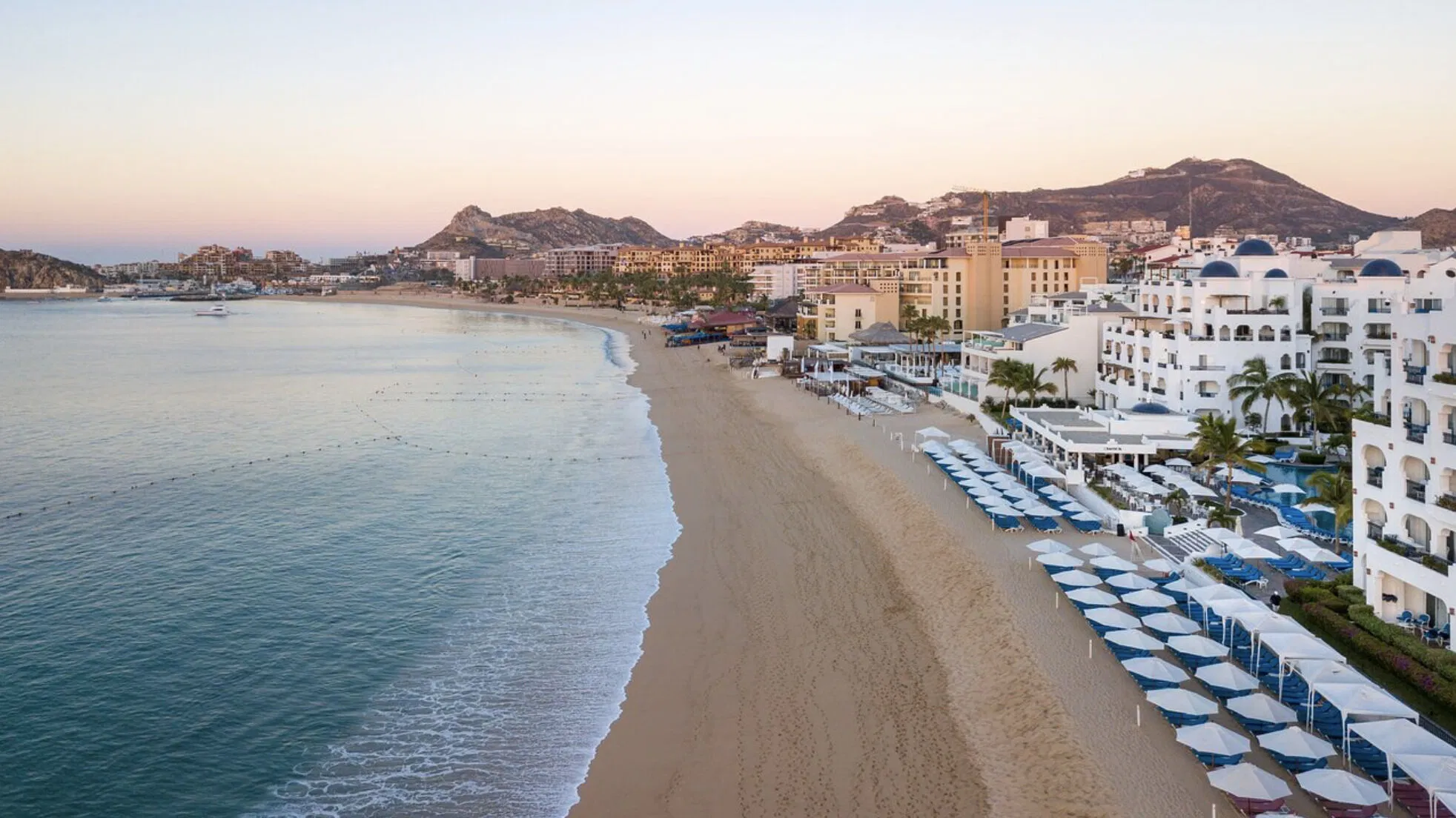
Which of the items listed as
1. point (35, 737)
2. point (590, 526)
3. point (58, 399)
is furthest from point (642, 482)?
point (58, 399)

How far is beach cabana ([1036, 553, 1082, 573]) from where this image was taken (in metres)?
21.2

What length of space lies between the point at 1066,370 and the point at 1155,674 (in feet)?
97.5

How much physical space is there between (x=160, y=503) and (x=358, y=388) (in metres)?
32.0

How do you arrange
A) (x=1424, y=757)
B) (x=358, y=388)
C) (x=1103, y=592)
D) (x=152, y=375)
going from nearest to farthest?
(x=1424, y=757)
(x=1103, y=592)
(x=358, y=388)
(x=152, y=375)

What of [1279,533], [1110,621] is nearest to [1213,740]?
[1110,621]

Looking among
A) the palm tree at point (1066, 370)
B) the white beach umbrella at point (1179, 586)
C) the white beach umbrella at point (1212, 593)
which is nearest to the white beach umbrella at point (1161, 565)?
the white beach umbrella at point (1179, 586)

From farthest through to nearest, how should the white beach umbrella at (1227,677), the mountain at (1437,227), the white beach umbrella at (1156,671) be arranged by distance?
the mountain at (1437,227), the white beach umbrella at (1156,671), the white beach umbrella at (1227,677)

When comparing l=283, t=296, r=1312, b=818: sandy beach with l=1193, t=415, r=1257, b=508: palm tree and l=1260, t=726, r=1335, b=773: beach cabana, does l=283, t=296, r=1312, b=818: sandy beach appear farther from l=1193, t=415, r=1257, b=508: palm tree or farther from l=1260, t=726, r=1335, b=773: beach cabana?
l=1193, t=415, r=1257, b=508: palm tree

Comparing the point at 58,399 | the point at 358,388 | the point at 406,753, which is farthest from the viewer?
the point at 358,388

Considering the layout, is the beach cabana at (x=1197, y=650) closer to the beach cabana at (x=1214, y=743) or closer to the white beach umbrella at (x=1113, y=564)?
the beach cabana at (x=1214, y=743)

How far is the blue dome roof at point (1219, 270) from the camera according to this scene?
38.0m

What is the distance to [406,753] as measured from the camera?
1598 cm

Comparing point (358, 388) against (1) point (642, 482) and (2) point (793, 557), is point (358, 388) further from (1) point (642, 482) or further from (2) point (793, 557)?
(2) point (793, 557)

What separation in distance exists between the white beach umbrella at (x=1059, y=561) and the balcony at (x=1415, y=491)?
570 cm
